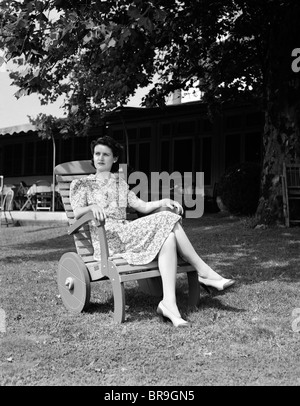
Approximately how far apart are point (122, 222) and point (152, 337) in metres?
1.19

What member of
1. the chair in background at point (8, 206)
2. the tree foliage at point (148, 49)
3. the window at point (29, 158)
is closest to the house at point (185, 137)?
the tree foliage at point (148, 49)

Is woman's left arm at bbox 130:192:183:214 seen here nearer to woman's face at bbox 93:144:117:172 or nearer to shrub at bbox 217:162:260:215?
woman's face at bbox 93:144:117:172

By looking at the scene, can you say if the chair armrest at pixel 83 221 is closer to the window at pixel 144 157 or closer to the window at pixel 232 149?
the window at pixel 232 149

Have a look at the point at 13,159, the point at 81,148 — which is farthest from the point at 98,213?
the point at 13,159

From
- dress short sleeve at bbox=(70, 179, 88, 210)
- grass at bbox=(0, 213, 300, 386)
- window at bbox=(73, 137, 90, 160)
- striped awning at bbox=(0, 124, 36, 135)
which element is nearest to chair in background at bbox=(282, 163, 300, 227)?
grass at bbox=(0, 213, 300, 386)

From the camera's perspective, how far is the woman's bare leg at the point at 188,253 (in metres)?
4.15

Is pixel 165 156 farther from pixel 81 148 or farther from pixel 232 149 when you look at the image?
pixel 81 148

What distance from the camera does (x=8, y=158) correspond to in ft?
67.8

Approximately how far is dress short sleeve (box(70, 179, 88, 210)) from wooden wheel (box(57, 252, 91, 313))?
0.41m

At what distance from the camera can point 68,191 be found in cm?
493

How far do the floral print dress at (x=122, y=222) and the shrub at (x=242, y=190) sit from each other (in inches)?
285

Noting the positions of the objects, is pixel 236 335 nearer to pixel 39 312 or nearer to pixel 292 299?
pixel 292 299
